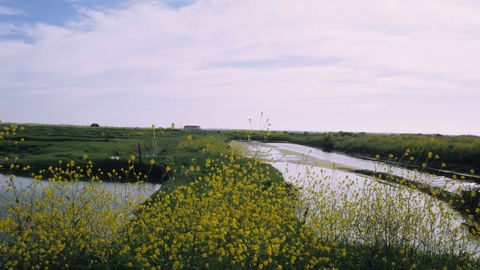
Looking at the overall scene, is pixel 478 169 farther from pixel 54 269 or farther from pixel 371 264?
pixel 54 269

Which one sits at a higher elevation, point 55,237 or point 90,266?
point 55,237

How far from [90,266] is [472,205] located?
Answer: 13.9 m

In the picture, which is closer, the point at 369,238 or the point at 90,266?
the point at 90,266

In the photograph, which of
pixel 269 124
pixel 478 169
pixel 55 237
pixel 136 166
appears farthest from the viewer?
pixel 478 169

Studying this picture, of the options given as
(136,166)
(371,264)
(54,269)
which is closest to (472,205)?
(371,264)

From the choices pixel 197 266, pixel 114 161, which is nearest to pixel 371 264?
pixel 197 266

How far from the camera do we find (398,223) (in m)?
5.87

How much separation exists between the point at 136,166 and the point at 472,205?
736 inches

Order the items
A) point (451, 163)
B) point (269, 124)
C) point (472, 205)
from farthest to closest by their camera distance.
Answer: point (451, 163)
point (472, 205)
point (269, 124)

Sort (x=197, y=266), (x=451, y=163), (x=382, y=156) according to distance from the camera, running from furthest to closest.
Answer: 1. (x=382, y=156)
2. (x=451, y=163)
3. (x=197, y=266)

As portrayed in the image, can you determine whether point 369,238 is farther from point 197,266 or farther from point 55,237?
point 55,237

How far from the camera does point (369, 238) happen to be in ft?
19.8

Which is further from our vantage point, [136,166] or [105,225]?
[136,166]

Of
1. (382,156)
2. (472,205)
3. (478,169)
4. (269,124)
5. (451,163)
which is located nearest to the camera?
(269,124)
